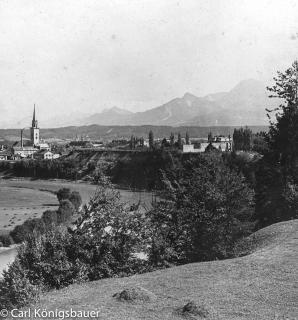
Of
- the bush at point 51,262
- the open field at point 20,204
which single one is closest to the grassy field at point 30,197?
the open field at point 20,204

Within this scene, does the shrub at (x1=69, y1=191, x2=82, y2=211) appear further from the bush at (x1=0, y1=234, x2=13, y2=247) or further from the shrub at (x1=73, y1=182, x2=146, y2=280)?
the shrub at (x1=73, y1=182, x2=146, y2=280)

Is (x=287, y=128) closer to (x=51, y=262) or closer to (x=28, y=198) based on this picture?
(x=51, y=262)

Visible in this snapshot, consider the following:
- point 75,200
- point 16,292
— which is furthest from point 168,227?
point 75,200

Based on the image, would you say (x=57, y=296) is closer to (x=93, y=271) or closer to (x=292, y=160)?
(x=93, y=271)

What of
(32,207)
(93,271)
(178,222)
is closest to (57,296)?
(93,271)

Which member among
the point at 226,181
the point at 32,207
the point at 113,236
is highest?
the point at 226,181

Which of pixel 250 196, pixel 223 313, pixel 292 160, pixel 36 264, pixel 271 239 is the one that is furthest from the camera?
pixel 292 160

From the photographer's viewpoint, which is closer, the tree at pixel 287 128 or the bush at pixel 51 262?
the bush at pixel 51 262

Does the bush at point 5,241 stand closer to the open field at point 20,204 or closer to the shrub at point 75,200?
the open field at point 20,204
